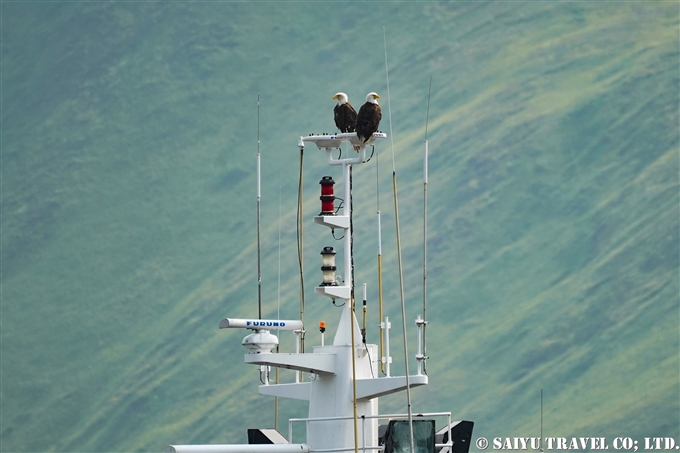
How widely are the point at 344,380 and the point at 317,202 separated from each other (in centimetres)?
6274

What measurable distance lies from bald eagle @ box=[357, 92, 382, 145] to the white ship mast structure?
0.15 metres

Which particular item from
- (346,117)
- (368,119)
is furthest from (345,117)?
(368,119)

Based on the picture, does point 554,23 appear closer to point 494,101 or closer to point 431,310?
point 494,101

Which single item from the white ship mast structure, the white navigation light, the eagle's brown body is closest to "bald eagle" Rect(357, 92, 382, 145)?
the white ship mast structure

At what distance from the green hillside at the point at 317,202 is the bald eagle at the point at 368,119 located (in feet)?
162

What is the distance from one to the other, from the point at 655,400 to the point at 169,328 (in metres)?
30.4

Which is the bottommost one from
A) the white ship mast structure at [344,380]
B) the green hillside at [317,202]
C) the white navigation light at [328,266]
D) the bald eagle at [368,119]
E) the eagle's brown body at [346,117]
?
the white ship mast structure at [344,380]

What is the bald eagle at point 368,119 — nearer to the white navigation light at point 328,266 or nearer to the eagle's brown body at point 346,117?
the eagle's brown body at point 346,117

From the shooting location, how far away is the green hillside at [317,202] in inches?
3056

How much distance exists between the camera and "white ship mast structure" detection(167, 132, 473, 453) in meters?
21.9

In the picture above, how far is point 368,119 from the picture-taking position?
22.8m

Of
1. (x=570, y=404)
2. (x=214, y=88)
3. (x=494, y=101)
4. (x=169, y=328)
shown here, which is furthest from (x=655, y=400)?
(x=214, y=88)

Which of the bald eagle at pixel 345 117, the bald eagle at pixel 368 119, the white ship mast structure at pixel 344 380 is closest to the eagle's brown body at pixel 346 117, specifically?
the bald eagle at pixel 345 117

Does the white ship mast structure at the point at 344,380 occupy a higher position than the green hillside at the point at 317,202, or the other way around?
the green hillside at the point at 317,202
